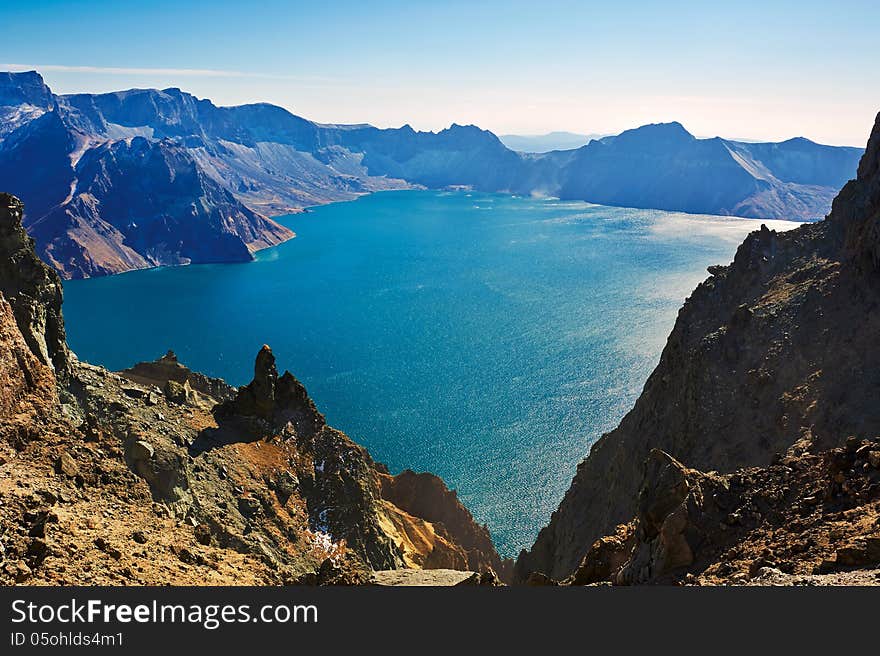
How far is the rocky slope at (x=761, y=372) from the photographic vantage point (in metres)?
41.1

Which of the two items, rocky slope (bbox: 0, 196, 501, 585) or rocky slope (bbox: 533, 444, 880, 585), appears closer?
rocky slope (bbox: 533, 444, 880, 585)

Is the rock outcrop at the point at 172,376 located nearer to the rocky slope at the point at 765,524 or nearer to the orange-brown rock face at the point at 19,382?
the orange-brown rock face at the point at 19,382

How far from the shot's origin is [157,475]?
121 ft

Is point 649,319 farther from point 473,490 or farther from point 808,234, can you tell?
point 808,234

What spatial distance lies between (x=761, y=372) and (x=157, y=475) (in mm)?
40167

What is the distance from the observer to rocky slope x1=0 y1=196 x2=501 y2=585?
27.5 m

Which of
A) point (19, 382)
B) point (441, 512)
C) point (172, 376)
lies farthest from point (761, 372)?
point (172, 376)

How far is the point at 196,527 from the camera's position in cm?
3622

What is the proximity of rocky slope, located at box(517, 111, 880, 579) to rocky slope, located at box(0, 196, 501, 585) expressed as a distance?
62.5 feet

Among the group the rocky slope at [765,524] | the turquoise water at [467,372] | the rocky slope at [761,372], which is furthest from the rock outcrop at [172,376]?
the turquoise water at [467,372]

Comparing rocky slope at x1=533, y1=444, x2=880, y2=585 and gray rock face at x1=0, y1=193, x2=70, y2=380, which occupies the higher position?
gray rock face at x1=0, y1=193, x2=70, y2=380

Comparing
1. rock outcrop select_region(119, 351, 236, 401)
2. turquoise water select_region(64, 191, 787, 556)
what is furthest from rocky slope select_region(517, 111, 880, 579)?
turquoise water select_region(64, 191, 787, 556)

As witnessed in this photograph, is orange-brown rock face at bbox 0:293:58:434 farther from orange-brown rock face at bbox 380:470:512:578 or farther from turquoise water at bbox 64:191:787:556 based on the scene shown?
turquoise water at bbox 64:191:787:556

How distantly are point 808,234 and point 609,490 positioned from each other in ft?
96.1
